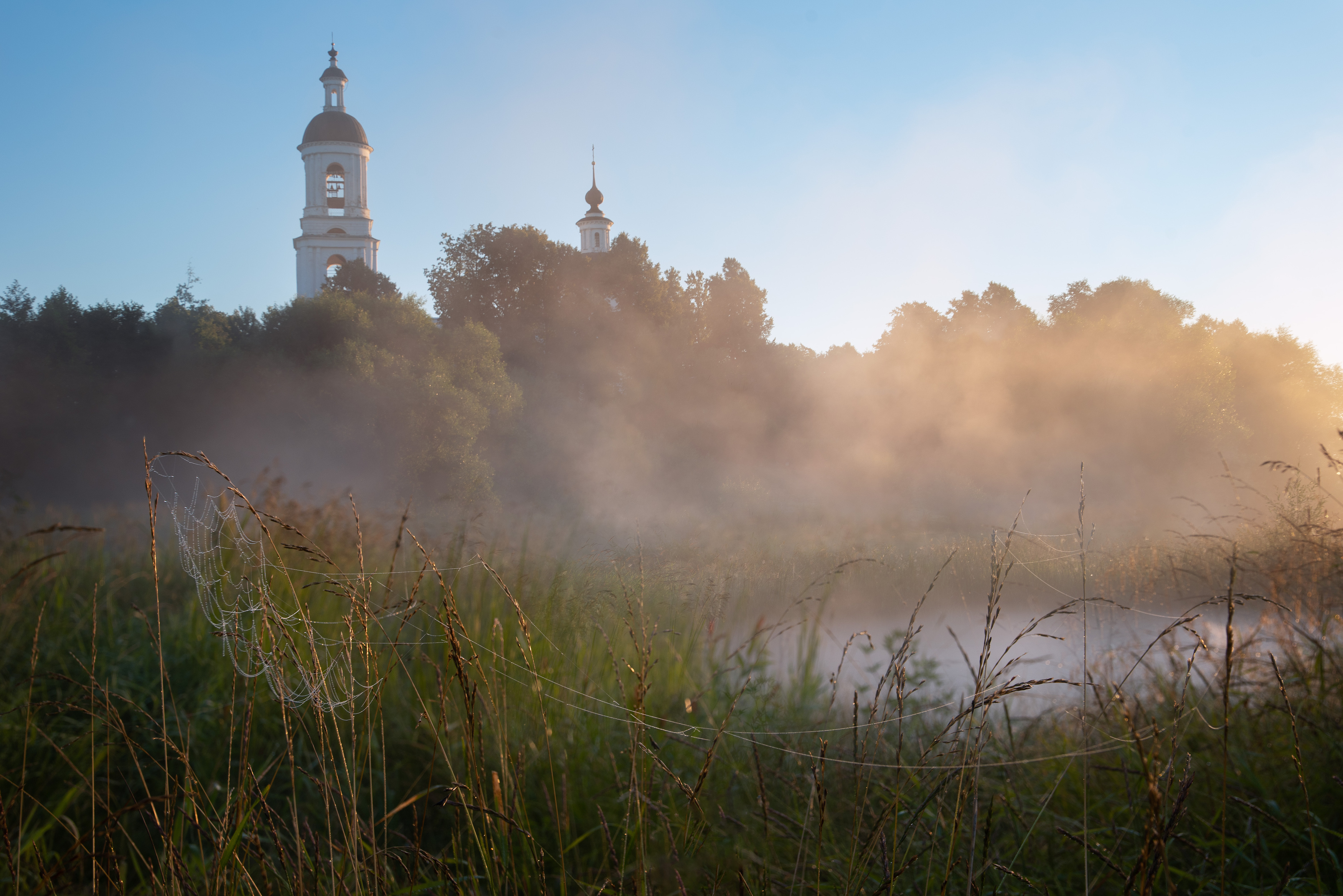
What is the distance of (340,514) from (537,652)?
310cm

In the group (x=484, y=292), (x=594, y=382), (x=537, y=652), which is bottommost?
(x=537, y=652)

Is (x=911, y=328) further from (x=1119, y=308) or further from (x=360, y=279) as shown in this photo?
(x=360, y=279)

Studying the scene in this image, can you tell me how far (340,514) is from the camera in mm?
5223

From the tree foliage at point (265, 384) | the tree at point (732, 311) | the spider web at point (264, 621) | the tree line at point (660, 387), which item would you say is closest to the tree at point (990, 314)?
the tree line at point (660, 387)

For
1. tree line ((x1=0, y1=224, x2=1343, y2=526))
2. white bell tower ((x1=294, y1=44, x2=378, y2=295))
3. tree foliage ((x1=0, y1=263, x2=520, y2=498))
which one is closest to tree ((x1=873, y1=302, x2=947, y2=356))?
tree line ((x1=0, y1=224, x2=1343, y2=526))

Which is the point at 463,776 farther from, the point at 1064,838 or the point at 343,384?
the point at 343,384

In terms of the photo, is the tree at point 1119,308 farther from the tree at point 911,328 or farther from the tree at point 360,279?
the tree at point 360,279

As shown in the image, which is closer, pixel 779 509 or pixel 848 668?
pixel 848 668

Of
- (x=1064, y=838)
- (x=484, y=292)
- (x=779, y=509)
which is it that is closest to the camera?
(x=1064, y=838)

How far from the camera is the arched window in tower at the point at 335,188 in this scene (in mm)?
22750

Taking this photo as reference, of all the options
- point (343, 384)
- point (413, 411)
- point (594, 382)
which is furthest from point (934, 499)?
point (343, 384)

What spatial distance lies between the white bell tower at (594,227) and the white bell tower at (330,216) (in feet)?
39.4

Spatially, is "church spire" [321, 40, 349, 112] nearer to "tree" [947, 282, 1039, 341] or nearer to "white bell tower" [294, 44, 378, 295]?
"white bell tower" [294, 44, 378, 295]

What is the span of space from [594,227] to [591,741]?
3534cm
